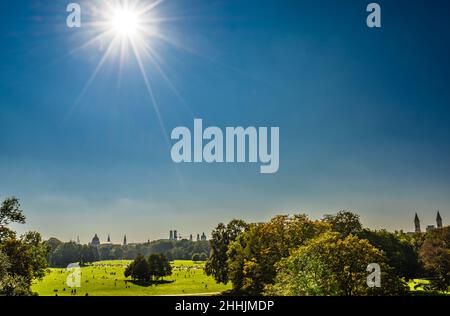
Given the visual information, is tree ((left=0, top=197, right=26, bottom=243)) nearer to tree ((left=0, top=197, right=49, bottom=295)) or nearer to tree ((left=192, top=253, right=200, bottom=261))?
tree ((left=0, top=197, right=49, bottom=295))

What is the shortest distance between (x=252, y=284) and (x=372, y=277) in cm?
2192

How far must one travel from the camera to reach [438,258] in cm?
6762

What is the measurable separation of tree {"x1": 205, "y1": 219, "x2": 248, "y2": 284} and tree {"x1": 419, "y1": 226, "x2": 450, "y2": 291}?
106 feet

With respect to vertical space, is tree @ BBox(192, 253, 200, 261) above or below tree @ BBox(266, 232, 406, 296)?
below

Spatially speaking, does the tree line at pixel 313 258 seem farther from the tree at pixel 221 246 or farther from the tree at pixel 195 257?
the tree at pixel 195 257

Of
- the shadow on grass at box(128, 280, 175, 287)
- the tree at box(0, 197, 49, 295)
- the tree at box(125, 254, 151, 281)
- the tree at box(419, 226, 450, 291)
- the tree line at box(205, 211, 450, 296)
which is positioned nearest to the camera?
the tree line at box(205, 211, 450, 296)

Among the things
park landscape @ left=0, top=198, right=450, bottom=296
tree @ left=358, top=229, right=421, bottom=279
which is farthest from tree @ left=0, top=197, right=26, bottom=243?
tree @ left=358, top=229, right=421, bottom=279

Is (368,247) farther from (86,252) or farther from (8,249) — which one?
(86,252)

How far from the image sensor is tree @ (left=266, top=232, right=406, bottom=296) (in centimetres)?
2703

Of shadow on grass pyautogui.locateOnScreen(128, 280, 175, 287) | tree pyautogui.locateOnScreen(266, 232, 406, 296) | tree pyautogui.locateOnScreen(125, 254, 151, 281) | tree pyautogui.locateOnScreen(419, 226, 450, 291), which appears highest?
tree pyautogui.locateOnScreen(266, 232, 406, 296)

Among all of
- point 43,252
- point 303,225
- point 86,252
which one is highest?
point 303,225

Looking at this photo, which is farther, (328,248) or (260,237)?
(260,237)
